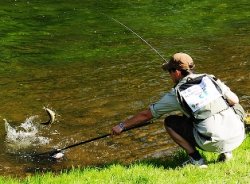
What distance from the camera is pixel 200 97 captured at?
300 inches

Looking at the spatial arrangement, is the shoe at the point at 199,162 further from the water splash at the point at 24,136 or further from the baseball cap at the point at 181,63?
the water splash at the point at 24,136

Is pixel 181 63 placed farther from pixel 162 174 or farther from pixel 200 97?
pixel 162 174

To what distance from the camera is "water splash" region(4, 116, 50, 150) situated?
432 inches

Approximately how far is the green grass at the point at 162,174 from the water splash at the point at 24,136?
8.94 feet

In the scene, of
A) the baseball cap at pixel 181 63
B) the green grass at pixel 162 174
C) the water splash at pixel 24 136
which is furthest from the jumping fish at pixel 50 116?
the baseball cap at pixel 181 63

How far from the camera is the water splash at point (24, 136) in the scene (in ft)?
36.0

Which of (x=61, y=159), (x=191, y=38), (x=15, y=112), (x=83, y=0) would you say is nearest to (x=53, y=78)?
(x=15, y=112)

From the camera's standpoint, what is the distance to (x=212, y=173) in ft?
24.7

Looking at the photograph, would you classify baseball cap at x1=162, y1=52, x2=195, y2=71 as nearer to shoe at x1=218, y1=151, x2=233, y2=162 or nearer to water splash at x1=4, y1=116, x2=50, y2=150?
shoe at x1=218, y1=151, x2=233, y2=162

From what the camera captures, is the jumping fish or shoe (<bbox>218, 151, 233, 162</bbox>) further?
the jumping fish

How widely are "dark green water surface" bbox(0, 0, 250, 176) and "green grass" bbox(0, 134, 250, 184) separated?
165 cm

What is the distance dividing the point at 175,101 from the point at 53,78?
28.0ft

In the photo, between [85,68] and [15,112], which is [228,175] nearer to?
[15,112]

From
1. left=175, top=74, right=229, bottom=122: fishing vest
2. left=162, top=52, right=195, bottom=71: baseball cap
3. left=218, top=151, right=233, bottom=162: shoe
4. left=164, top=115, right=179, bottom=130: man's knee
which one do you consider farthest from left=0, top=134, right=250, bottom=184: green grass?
left=162, top=52, right=195, bottom=71: baseball cap
